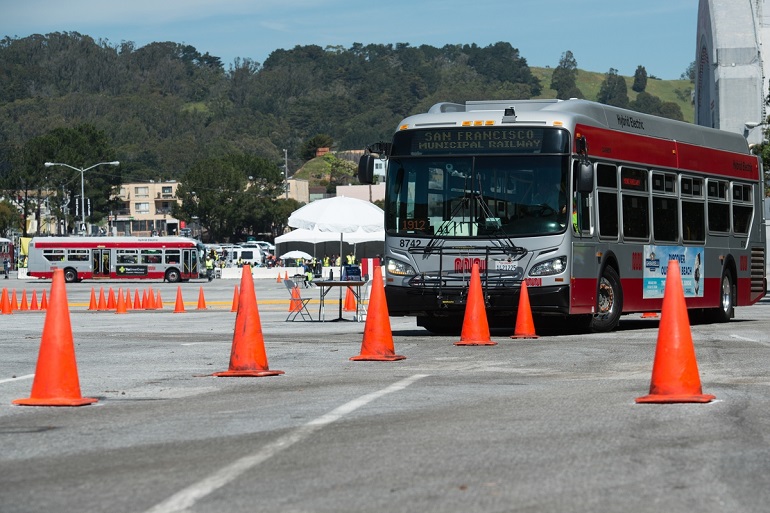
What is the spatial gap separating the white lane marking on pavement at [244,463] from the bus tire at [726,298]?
49.5 ft

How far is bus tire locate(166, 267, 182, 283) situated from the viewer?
7788cm

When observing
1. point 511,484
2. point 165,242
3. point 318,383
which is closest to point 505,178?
point 318,383

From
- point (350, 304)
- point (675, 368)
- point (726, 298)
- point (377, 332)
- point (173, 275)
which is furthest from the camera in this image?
point (173, 275)

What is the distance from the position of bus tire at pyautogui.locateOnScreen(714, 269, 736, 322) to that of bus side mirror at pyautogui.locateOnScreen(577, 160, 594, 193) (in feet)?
18.8

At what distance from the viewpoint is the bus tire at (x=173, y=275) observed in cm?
7788

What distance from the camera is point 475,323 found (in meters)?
16.6

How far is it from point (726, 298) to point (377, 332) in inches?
463

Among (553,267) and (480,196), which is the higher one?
(480,196)

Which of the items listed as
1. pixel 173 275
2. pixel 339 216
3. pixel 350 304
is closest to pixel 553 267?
pixel 339 216

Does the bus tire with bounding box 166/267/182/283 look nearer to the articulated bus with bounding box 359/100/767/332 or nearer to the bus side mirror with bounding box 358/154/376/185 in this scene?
the articulated bus with bounding box 359/100/767/332

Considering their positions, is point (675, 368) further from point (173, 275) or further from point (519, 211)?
→ point (173, 275)

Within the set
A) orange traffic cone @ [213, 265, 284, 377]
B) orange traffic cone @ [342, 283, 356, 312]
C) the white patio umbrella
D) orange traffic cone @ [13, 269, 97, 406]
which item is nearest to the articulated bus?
orange traffic cone @ [213, 265, 284, 377]

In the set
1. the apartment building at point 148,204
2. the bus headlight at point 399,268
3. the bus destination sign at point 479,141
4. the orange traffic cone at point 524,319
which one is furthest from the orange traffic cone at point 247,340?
the apartment building at point 148,204

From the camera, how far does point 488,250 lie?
62.2 ft
